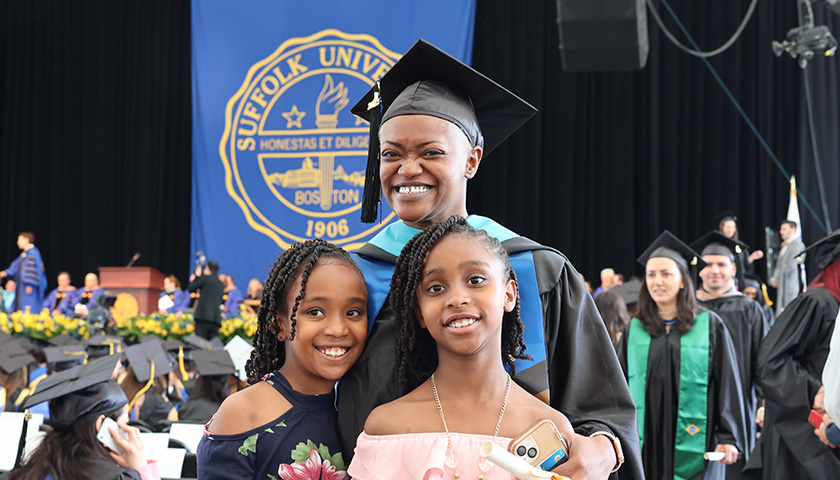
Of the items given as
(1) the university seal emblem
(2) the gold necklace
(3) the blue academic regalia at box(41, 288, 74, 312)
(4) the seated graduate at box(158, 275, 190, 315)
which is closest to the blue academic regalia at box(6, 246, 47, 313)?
(3) the blue academic regalia at box(41, 288, 74, 312)

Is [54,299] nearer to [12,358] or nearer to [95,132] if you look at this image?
[95,132]

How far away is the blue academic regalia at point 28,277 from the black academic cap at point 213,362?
10.7m

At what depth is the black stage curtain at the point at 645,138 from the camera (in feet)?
43.5

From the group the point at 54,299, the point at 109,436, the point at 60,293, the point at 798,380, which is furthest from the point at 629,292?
the point at 54,299

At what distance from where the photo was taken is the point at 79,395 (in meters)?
3.10

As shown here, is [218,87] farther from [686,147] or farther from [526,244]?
[526,244]

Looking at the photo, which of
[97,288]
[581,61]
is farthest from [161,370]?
[97,288]

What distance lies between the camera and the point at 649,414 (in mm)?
4930

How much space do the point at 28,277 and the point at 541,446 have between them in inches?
580

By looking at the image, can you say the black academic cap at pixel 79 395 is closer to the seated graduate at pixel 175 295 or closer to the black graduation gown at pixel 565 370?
the black graduation gown at pixel 565 370

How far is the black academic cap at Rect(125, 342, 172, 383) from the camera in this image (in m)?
5.33

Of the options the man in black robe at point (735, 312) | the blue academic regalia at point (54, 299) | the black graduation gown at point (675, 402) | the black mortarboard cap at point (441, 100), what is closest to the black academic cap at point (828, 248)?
the black graduation gown at point (675, 402)

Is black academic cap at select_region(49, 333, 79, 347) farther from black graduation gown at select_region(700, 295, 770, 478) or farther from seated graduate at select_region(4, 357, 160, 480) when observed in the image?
black graduation gown at select_region(700, 295, 770, 478)

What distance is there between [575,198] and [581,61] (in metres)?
7.80
